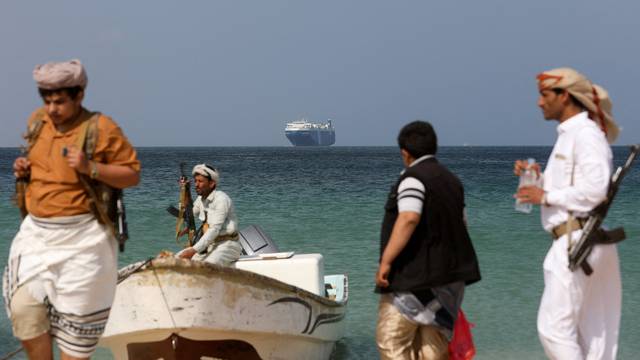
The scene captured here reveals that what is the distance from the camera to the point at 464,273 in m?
5.02

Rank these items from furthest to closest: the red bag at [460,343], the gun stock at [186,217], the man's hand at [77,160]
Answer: the gun stock at [186,217] → the red bag at [460,343] → the man's hand at [77,160]

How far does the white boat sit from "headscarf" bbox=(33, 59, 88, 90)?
273 centimetres

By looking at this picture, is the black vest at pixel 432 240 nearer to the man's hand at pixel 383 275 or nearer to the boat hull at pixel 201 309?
the man's hand at pixel 383 275

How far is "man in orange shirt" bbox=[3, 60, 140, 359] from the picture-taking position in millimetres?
4324

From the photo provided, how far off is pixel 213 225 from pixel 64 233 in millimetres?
4395

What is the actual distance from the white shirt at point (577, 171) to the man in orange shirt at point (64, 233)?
2161mm

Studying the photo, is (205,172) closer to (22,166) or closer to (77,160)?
(22,166)

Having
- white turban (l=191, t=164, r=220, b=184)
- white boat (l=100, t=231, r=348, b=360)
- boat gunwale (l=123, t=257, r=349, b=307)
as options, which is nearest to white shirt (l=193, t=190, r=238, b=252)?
white turban (l=191, t=164, r=220, b=184)

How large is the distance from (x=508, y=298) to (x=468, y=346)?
28.0 ft

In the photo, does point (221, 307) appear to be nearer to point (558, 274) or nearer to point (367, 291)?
point (558, 274)

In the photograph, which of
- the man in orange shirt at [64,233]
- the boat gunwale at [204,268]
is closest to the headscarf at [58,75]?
the man in orange shirt at [64,233]

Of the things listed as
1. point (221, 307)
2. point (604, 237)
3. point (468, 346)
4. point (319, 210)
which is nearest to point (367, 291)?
point (221, 307)

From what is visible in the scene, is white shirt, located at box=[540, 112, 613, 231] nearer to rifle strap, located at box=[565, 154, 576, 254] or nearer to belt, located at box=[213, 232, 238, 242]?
rifle strap, located at box=[565, 154, 576, 254]

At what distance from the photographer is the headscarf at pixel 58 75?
167 inches
